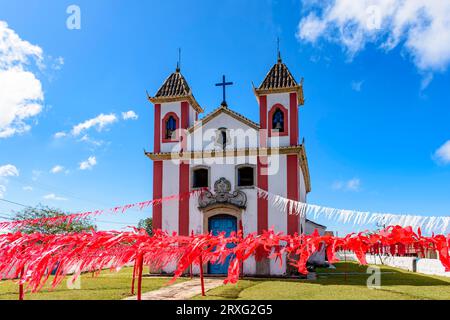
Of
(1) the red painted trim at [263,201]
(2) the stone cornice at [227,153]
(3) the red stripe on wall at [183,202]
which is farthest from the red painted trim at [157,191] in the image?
(1) the red painted trim at [263,201]

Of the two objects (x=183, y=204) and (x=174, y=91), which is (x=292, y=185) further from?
(x=174, y=91)

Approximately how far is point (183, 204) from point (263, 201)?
3581 millimetres

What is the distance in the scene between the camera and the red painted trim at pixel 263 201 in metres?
15.8

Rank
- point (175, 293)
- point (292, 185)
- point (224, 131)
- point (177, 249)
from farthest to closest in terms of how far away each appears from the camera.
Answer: point (224, 131), point (292, 185), point (175, 293), point (177, 249)

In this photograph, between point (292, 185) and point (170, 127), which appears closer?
point (292, 185)

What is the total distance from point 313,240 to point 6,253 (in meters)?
3.04

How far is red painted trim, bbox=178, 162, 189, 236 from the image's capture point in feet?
54.0

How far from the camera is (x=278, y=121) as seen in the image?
1672cm

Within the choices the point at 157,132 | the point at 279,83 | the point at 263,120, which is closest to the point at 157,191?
the point at 157,132

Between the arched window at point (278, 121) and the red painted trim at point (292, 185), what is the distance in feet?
4.05

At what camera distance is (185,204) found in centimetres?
1667

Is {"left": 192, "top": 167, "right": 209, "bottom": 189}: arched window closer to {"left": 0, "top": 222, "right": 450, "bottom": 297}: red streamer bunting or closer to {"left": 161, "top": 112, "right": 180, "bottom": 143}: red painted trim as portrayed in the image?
{"left": 161, "top": 112, "right": 180, "bottom": 143}: red painted trim

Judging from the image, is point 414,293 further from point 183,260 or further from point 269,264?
point 183,260
